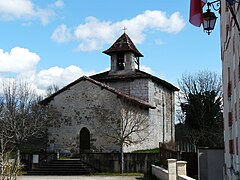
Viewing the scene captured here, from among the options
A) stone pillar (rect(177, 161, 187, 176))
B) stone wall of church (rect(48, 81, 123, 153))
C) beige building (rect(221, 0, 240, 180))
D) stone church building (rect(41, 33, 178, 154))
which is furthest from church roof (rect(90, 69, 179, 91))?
stone pillar (rect(177, 161, 187, 176))

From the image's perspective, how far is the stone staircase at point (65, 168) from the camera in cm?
2945

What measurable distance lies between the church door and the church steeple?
960 centimetres

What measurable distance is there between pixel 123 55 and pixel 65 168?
15534 mm

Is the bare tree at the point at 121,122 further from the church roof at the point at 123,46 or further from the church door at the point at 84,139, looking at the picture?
the church roof at the point at 123,46

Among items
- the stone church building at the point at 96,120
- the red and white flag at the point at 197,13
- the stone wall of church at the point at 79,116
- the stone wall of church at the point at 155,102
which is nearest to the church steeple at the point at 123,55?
the stone wall of church at the point at 155,102

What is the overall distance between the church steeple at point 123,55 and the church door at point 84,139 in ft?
31.5

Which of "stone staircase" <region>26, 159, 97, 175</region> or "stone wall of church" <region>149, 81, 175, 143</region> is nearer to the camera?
"stone staircase" <region>26, 159, 97, 175</region>

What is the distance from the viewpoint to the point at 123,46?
41125 mm

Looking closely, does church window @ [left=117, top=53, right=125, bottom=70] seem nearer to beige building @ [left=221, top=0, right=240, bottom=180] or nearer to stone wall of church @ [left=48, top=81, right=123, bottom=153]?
stone wall of church @ [left=48, top=81, right=123, bottom=153]

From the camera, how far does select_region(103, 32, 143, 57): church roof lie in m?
40.8

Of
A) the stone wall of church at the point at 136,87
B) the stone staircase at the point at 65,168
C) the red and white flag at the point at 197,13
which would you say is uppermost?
the stone wall of church at the point at 136,87

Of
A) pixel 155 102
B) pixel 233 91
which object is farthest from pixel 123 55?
pixel 233 91

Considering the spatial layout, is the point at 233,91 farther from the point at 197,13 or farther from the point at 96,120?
the point at 96,120

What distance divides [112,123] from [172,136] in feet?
53.6
